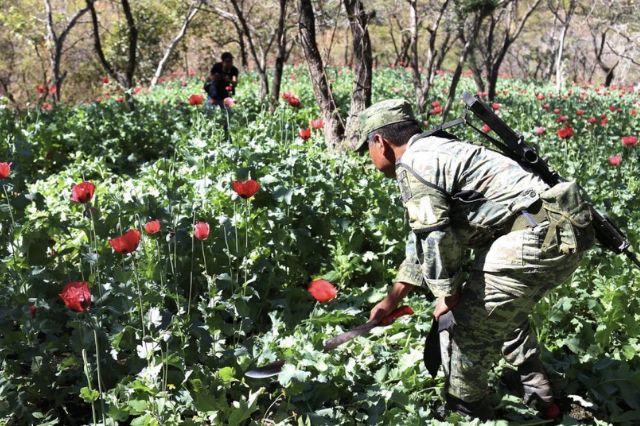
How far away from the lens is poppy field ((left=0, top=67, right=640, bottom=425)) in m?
2.54

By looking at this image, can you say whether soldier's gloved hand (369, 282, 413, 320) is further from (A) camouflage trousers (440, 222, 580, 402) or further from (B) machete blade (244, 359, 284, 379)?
(B) machete blade (244, 359, 284, 379)

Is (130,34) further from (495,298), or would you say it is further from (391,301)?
(495,298)

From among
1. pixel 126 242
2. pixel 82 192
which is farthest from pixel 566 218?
pixel 82 192

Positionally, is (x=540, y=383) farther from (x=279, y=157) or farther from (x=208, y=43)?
(x=208, y=43)

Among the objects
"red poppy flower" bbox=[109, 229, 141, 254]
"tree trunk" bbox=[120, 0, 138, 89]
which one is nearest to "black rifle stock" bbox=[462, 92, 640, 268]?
"red poppy flower" bbox=[109, 229, 141, 254]

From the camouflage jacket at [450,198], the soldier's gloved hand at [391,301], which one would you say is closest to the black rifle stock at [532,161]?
the camouflage jacket at [450,198]

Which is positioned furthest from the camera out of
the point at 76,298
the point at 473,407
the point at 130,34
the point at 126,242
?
the point at 130,34

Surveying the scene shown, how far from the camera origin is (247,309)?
2.92 meters

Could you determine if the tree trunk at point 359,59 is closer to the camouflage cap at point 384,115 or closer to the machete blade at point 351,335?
the camouflage cap at point 384,115

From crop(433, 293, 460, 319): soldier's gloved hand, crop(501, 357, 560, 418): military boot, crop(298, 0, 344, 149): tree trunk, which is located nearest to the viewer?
crop(433, 293, 460, 319): soldier's gloved hand

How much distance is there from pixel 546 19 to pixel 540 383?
34.8m

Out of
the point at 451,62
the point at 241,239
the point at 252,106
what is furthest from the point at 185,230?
the point at 451,62

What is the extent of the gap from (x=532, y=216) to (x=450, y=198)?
12.2 inches

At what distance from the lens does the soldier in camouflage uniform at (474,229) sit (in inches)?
90.6
